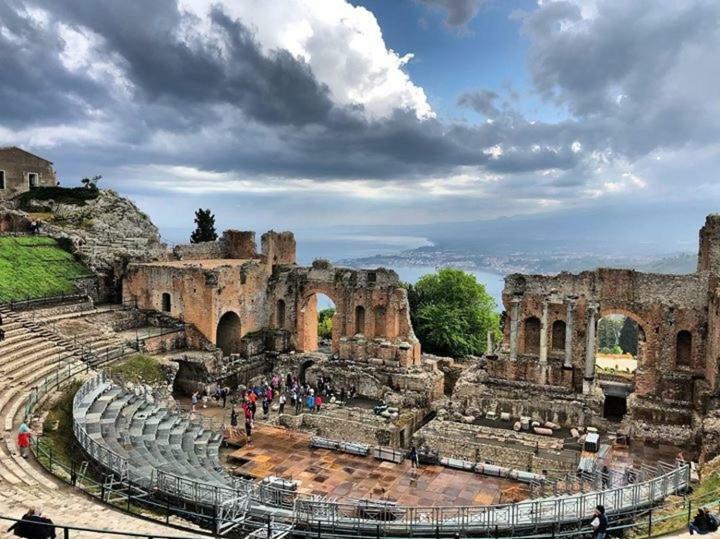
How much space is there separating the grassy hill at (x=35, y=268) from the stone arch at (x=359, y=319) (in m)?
16.5

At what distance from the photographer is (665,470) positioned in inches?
769

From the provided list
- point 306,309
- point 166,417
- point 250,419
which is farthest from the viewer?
point 306,309

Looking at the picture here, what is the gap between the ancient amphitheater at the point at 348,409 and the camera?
14984 millimetres

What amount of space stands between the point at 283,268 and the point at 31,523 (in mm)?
29418

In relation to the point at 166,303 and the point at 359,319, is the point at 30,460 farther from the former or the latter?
the point at 359,319

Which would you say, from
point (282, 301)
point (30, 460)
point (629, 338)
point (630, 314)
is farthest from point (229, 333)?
point (629, 338)

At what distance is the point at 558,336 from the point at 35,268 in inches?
1154

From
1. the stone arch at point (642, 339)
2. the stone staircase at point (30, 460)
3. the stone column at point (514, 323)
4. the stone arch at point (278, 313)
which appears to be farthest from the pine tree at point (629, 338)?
the stone staircase at point (30, 460)

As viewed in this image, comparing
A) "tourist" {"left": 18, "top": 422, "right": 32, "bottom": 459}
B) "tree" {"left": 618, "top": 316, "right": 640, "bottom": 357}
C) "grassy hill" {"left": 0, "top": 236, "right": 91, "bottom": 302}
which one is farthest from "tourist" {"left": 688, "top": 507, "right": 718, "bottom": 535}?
"tree" {"left": 618, "top": 316, "right": 640, "bottom": 357}

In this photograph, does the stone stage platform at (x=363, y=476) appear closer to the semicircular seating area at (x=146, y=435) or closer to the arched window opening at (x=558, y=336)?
the semicircular seating area at (x=146, y=435)

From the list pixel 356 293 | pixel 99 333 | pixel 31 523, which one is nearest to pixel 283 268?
pixel 356 293

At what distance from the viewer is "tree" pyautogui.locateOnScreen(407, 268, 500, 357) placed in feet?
145

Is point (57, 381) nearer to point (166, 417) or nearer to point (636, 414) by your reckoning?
point (166, 417)

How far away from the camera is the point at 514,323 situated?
98.6ft
